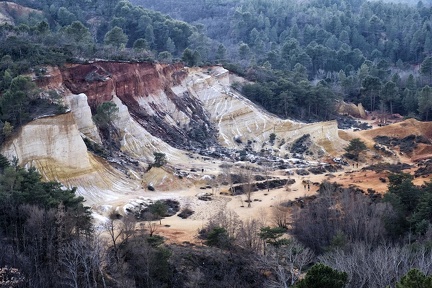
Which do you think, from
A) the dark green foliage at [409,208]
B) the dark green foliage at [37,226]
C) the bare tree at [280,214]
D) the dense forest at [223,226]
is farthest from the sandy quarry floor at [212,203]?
the dark green foliage at [37,226]

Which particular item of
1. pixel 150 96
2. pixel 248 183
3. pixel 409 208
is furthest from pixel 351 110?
pixel 409 208

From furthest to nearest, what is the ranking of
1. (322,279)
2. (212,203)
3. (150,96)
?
1. (150,96)
2. (212,203)
3. (322,279)

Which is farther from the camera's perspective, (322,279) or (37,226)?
(37,226)

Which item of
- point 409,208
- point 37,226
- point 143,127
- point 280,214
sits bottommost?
point 280,214

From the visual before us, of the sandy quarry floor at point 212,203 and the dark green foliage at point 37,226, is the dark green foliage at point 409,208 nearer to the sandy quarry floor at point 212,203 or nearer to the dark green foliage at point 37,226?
the sandy quarry floor at point 212,203

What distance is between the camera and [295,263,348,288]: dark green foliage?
58.1ft

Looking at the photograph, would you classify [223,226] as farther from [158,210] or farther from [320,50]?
[320,50]

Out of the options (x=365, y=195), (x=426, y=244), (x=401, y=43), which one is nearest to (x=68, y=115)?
(x=365, y=195)

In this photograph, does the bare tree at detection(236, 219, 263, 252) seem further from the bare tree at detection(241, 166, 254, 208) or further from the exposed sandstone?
the exposed sandstone

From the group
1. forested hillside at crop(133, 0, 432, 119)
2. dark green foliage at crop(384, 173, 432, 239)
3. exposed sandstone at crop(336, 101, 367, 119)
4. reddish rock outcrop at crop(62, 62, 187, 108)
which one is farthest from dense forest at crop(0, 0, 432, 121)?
dark green foliage at crop(384, 173, 432, 239)

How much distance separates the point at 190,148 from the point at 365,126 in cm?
3060

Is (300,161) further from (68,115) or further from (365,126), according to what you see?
(68,115)

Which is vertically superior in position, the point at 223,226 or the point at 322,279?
the point at 322,279

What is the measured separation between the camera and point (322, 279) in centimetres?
1775
